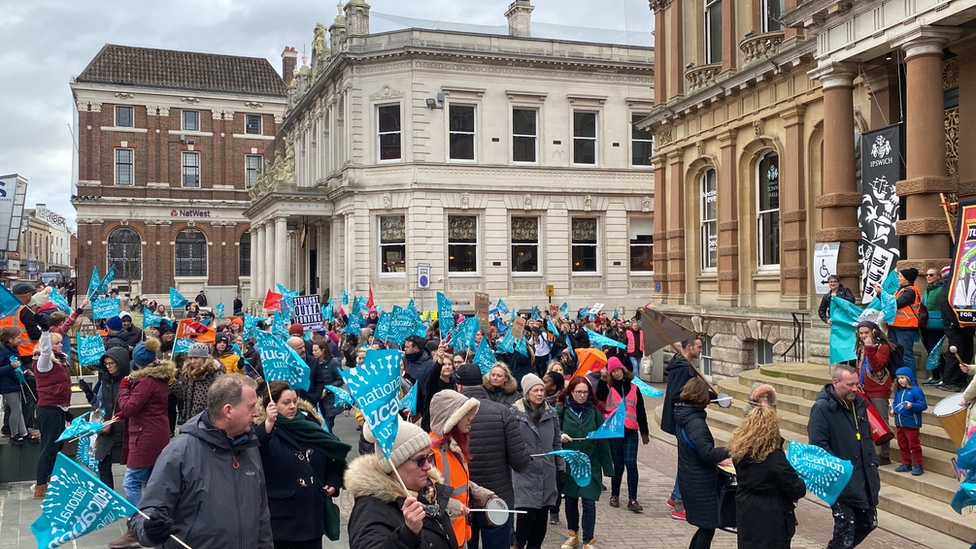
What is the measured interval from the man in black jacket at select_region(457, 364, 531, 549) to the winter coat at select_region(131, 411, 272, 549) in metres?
2.16

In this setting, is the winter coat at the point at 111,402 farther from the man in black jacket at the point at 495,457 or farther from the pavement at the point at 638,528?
the man in black jacket at the point at 495,457

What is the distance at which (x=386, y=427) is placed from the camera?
4309 millimetres

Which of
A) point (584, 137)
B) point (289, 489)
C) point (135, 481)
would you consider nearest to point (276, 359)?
point (135, 481)

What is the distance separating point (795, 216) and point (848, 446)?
414 inches

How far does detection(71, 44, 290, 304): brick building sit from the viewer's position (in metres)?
58.1

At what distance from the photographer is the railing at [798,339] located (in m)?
16.0

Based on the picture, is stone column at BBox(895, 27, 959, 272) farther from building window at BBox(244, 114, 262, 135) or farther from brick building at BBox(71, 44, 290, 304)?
building window at BBox(244, 114, 262, 135)

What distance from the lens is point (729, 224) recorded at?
18.8 meters

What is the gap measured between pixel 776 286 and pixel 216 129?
52.3 m

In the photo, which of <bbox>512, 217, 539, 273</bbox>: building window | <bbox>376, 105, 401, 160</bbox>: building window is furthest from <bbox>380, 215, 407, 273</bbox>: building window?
<bbox>512, 217, 539, 273</bbox>: building window

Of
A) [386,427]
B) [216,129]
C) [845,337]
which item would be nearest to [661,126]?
→ [845,337]

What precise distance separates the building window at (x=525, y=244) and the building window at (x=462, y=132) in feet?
11.3

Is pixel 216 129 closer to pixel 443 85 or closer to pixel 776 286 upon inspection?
pixel 443 85

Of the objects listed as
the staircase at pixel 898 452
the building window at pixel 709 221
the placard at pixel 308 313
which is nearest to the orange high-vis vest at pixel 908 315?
the staircase at pixel 898 452
